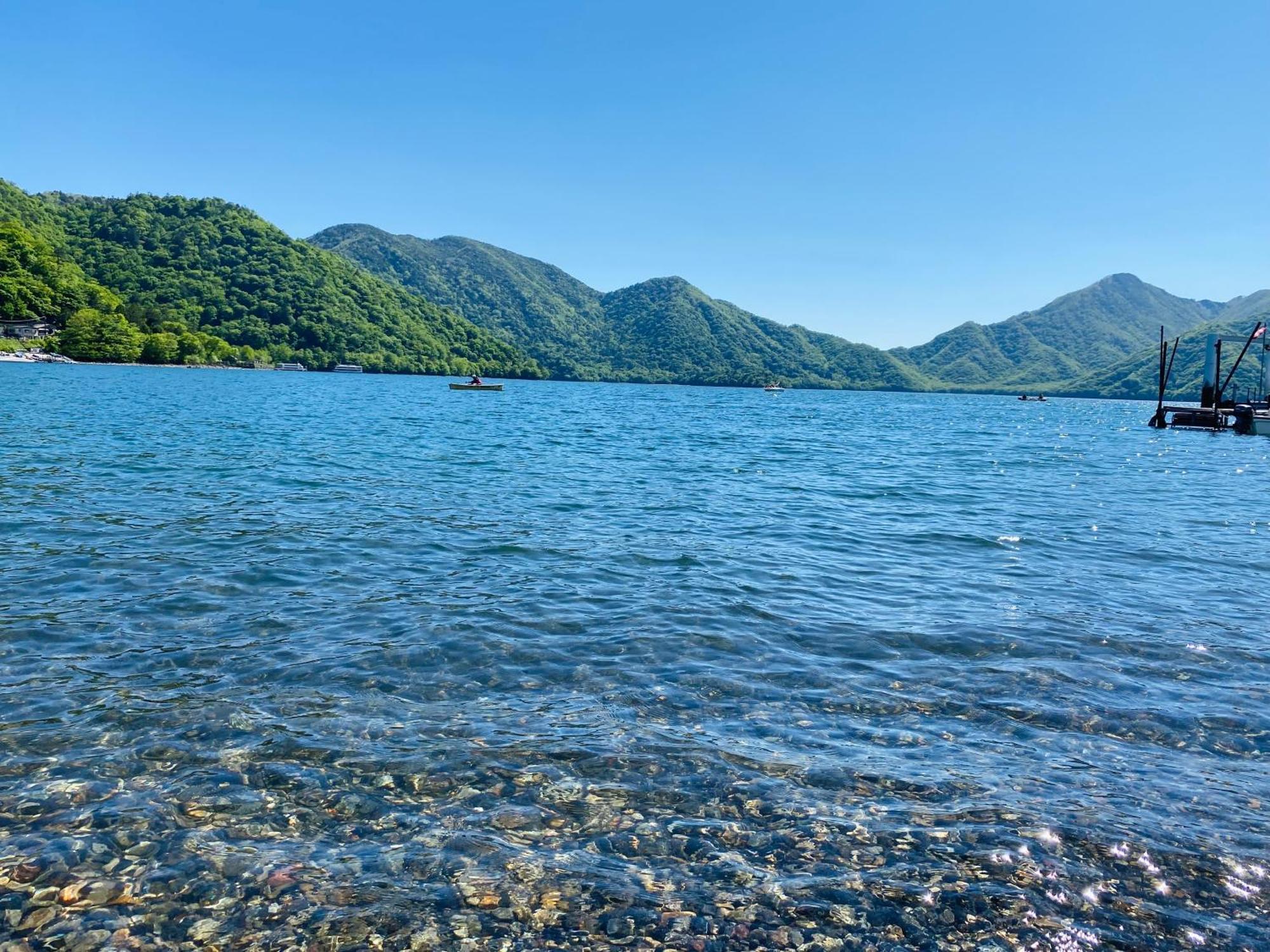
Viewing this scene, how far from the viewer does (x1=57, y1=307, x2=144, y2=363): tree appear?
174 metres

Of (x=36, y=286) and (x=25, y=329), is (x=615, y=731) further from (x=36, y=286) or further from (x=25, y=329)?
(x=36, y=286)

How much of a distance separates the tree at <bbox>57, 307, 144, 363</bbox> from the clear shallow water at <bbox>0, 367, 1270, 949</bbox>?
194 metres

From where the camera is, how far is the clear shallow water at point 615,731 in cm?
589

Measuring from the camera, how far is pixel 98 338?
17638 centimetres

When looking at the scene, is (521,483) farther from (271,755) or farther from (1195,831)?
(1195,831)

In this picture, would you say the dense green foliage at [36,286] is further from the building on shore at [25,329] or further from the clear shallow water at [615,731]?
the clear shallow water at [615,731]

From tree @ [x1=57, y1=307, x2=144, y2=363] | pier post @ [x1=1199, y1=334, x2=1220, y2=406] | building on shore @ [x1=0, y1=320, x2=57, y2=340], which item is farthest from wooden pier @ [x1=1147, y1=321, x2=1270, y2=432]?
building on shore @ [x1=0, y1=320, x2=57, y2=340]

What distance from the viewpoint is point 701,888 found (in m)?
6.12

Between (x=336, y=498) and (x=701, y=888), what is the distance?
855 inches

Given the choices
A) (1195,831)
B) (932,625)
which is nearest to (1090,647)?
(932,625)

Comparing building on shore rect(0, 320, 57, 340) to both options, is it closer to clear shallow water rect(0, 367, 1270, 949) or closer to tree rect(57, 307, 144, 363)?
tree rect(57, 307, 144, 363)

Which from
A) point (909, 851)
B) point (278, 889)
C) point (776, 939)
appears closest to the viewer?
point (776, 939)

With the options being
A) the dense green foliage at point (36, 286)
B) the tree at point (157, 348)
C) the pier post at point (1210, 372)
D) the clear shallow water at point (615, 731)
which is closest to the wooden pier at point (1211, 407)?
the pier post at point (1210, 372)

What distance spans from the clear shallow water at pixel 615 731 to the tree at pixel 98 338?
194m
